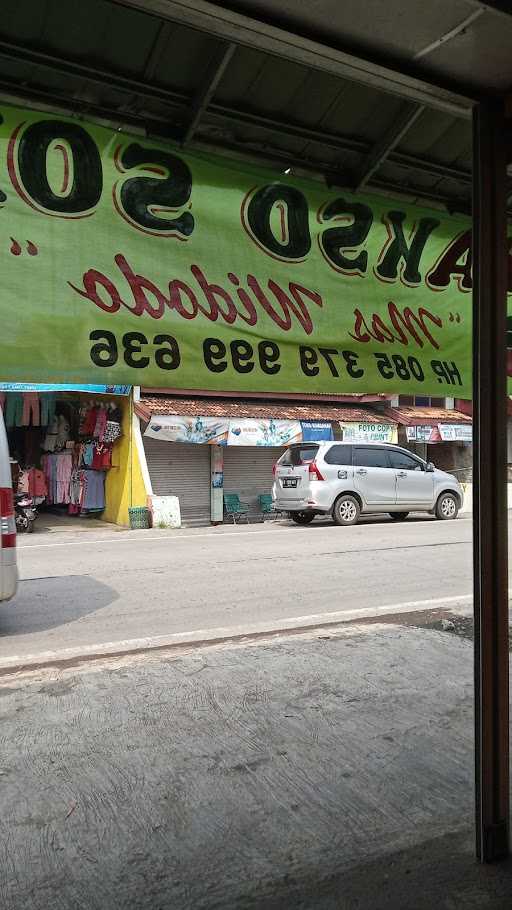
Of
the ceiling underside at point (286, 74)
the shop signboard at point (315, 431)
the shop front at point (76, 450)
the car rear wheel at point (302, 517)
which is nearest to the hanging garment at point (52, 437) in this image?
the shop front at point (76, 450)

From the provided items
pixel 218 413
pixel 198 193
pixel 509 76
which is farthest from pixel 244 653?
pixel 218 413

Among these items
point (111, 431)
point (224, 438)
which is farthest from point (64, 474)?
point (224, 438)

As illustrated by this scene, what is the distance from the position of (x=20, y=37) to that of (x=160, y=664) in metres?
4.11

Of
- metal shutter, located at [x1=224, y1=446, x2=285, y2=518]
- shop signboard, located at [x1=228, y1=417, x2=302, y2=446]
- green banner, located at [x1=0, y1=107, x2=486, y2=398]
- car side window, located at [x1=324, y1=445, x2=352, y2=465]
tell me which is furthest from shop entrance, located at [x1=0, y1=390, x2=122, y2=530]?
green banner, located at [x1=0, y1=107, x2=486, y2=398]

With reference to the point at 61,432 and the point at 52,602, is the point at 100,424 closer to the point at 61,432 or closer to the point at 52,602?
the point at 61,432

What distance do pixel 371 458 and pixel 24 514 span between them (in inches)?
317

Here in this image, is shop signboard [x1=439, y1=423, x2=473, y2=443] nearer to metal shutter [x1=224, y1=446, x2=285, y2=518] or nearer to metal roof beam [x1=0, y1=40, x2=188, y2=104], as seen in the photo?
metal shutter [x1=224, y1=446, x2=285, y2=518]

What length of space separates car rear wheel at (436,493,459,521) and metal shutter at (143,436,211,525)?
20.7ft

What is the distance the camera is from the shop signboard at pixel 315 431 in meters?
20.3

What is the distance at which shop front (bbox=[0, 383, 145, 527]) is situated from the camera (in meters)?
17.5

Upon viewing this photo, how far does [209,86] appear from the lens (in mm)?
2773

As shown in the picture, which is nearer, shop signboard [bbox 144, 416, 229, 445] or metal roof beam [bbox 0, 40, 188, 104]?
metal roof beam [bbox 0, 40, 188, 104]

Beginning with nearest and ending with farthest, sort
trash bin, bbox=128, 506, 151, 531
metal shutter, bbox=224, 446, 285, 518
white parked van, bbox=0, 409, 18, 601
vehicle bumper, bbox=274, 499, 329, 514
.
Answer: white parked van, bbox=0, 409, 18, 601 → vehicle bumper, bbox=274, 499, 329, 514 → trash bin, bbox=128, 506, 151, 531 → metal shutter, bbox=224, 446, 285, 518

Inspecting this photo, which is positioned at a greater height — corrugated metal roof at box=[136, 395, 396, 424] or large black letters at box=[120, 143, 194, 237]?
corrugated metal roof at box=[136, 395, 396, 424]
